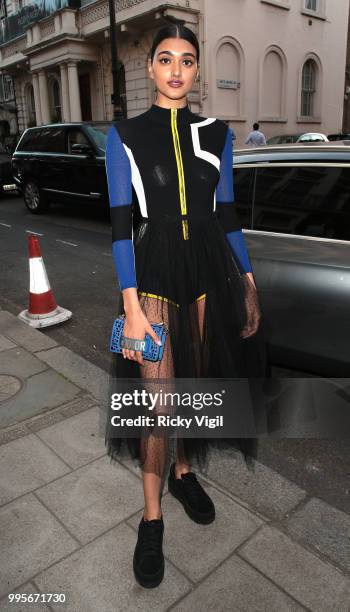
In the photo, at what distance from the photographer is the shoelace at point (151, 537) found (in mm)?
1934

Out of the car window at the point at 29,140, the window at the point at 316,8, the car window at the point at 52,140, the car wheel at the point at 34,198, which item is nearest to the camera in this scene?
the car window at the point at 52,140

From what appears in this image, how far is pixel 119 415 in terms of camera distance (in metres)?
2.09

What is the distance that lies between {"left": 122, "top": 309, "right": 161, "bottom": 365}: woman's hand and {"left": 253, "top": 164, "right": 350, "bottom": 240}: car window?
141 cm

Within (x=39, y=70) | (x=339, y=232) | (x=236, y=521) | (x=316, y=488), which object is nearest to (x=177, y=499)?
(x=236, y=521)

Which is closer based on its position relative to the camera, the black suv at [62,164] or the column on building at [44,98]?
the black suv at [62,164]

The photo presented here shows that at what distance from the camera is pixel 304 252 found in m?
2.70

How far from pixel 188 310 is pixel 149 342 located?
251 mm

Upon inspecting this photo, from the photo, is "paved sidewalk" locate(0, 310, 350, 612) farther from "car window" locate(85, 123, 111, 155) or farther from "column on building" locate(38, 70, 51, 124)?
"column on building" locate(38, 70, 51, 124)

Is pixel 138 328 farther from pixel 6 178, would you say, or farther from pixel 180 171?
pixel 6 178

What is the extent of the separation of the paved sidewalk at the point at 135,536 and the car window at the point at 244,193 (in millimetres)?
1427

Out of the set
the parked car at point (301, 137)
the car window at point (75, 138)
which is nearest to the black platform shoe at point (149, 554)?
the car window at point (75, 138)

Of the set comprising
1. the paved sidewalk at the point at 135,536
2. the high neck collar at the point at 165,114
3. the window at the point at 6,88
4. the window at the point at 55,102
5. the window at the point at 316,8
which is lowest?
the paved sidewalk at the point at 135,536

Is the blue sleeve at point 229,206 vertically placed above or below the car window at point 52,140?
below

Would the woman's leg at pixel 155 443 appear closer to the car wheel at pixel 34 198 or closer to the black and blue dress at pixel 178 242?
the black and blue dress at pixel 178 242
